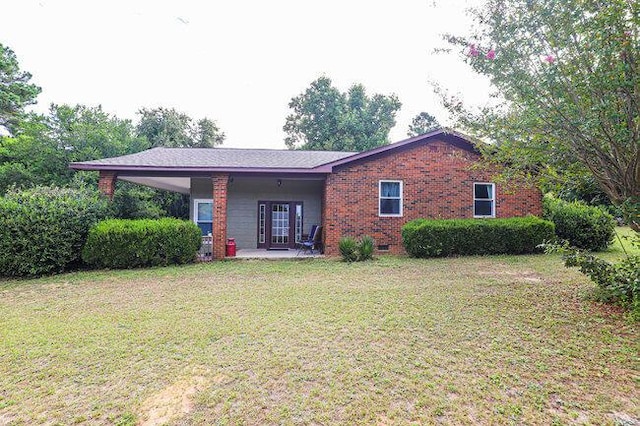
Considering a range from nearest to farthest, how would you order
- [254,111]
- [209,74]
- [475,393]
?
[475,393], [209,74], [254,111]

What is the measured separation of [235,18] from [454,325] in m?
11.0

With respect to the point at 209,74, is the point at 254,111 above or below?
above

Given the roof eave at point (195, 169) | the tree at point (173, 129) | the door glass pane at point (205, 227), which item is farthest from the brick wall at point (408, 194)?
the tree at point (173, 129)

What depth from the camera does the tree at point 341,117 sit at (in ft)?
96.5

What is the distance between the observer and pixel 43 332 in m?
4.18

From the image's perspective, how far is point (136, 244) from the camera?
8.34 m

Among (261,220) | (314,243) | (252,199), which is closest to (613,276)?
(314,243)

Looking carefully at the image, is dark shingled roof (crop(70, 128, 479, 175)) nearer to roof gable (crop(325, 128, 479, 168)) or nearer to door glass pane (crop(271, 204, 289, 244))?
roof gable (crop(325, 128, 479, 168))

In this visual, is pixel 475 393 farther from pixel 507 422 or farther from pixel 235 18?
pixel 235 18

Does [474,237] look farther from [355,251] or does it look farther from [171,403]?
[171,403]

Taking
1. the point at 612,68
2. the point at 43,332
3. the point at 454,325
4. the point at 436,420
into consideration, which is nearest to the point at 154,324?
the point at 43,332

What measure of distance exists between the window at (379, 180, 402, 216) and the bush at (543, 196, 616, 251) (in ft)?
16.3

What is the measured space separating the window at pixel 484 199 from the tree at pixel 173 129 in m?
18.9

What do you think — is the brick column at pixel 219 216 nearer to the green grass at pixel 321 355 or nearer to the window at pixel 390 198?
the green grass at pixel 321 355
